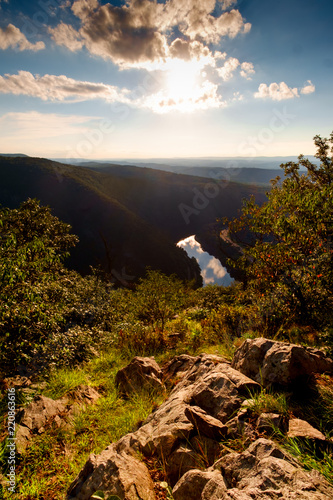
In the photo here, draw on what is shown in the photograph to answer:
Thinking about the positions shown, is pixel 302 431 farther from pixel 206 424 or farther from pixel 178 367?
pixel 178 367

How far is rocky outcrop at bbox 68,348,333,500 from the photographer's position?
212 centimetres

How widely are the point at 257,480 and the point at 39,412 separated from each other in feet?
14.2

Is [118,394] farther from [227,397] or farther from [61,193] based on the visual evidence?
[61,193]

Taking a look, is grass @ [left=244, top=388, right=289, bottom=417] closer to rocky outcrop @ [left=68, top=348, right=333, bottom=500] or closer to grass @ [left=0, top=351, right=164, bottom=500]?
rocky outcrop @ [left=68, top=348, right=333, bottom=500]

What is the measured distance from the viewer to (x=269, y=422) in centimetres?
281

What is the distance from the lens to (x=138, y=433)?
3574 millimetres

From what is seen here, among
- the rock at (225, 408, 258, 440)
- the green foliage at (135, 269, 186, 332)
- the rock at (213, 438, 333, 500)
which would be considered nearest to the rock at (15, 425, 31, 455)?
the rock at (213, 438, 333, 500)

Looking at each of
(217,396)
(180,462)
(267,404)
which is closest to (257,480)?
(267,404)

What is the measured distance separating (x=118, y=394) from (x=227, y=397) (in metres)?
3.41

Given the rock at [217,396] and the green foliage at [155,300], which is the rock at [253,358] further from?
the green foliage at [155,300]

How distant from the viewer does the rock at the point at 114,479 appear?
256 cm

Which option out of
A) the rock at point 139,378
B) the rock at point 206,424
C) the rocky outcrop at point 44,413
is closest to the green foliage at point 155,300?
the rock at point 139,378

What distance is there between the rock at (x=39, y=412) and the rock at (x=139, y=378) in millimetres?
1553

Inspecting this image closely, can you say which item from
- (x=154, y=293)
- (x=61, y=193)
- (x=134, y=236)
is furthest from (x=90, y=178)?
(x=154, y=293)
